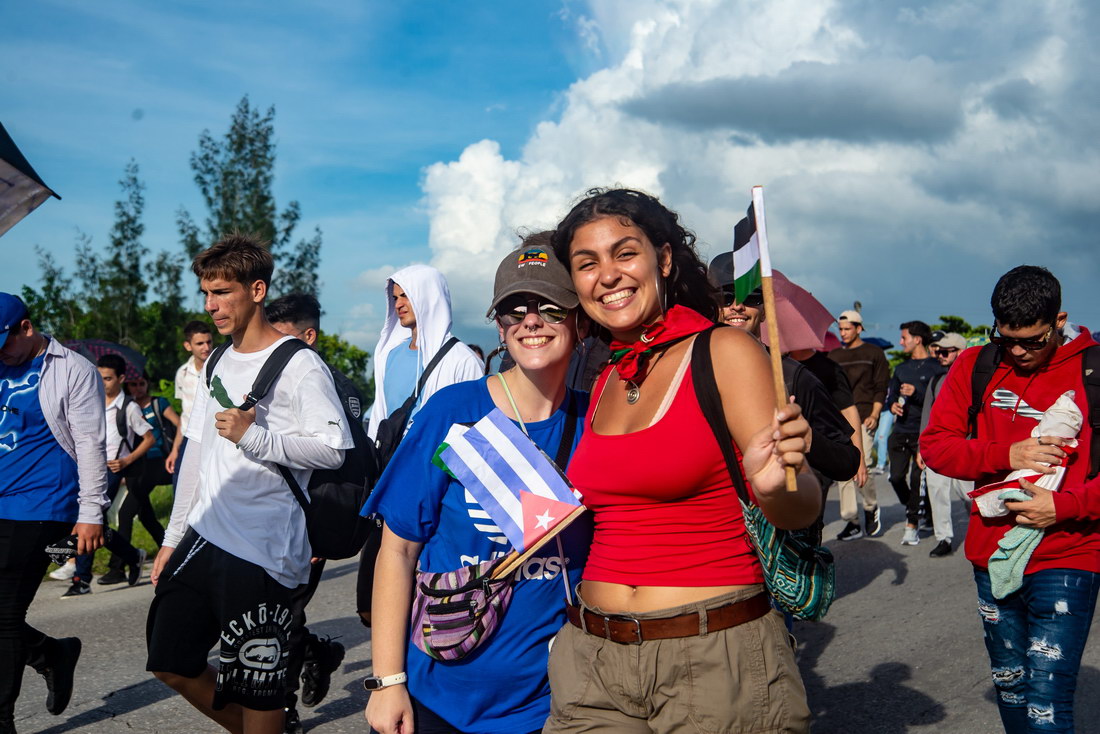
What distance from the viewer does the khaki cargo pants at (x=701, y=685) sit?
224 centimetres

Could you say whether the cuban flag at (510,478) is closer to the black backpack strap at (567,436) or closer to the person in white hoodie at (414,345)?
the black backpack strap at (567,436)

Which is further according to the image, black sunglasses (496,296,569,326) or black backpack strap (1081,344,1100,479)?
black backpack strap (1081,344,1100,479)

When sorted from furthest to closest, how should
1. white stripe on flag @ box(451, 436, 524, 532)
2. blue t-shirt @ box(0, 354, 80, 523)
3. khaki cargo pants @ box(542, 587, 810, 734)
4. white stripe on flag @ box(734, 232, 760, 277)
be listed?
1. blue t-shirt @ box(0, 354, 80, 523)
2. white stripe on flag @ box(451, 436, 524, 532)
3. khaki cargo pants @ box(542, 587, 810, 734)
4. white stripe on flag @ box(734, 232, 760, 277)

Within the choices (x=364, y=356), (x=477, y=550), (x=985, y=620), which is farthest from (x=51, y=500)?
Answer: (x=364, y=356)

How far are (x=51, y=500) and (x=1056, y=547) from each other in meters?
4.51

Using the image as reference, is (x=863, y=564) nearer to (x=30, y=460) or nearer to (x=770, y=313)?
(x=30, y=460)

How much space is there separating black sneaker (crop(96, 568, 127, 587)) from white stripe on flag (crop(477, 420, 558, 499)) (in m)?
7.62

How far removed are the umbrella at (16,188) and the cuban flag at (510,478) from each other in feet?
7.75

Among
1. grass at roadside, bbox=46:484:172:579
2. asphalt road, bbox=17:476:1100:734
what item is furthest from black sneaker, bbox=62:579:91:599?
grass at roadside, bbox=46:484:172:579

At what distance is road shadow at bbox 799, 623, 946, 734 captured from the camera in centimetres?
515

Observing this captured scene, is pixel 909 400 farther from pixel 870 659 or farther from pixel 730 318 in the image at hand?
pixel 730 318

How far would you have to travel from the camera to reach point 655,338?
99.1 inches

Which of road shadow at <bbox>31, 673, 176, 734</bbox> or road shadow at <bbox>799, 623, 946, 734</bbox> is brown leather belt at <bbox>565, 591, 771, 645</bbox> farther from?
road shadow at <bbox>31, 673, 176, 734</bbox>

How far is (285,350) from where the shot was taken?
4.25 metres
